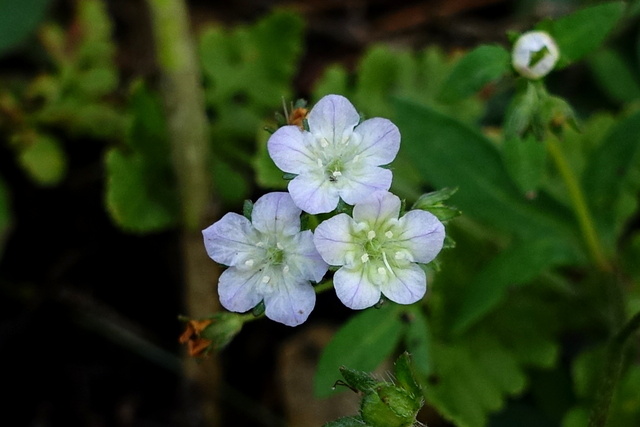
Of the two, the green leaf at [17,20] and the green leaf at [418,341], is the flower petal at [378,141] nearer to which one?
the green leaf at [418,341]

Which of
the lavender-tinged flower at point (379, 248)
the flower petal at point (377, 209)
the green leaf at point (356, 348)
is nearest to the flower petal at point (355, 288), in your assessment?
the lavender-tinged flower at point (379, 248)

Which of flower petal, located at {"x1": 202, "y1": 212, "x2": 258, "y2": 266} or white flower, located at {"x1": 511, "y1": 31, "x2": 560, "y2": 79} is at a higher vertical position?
white flower, located at {"x1": 511, "y1": 31, "x2": 560, "y2": 79}

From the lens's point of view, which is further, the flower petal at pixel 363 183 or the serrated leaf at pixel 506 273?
the serrated leaf at pixel 506 273

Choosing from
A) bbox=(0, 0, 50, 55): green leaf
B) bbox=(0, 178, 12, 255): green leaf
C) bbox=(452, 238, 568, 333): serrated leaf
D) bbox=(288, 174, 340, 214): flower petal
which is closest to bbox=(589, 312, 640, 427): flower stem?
bbox=(452, 238, 568, 333): serrated leaf

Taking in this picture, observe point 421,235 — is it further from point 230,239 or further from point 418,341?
point 418,341

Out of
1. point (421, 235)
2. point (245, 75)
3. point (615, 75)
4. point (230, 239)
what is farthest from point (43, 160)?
point (615, 75)

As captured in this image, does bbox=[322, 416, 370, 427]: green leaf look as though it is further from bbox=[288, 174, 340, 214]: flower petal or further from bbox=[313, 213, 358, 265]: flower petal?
bbox=[288, 174, 340, 214]: flower petal

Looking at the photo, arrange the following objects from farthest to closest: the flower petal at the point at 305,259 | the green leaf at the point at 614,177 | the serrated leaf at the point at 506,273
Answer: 1. the green leaf at the point at 614,177
2. the serrated leaf at the point at 506,273
3. the flower petal at the point at 305,259
